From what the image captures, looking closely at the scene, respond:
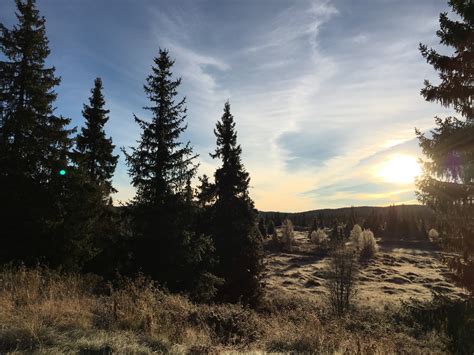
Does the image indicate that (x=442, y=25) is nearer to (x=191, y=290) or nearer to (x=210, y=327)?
(x=210, y=327)

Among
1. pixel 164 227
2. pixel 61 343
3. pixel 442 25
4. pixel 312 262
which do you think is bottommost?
pixel 312 262

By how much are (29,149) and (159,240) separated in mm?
6789

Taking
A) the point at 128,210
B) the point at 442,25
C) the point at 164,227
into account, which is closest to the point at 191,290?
the point at 164,227

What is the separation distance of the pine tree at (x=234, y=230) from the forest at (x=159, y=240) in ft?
0.26

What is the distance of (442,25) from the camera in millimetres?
10812

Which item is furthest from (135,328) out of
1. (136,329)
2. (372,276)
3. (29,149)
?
(372,276)

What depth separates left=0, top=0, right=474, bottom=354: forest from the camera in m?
5.97

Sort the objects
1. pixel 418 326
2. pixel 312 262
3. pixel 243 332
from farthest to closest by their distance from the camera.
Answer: pixel 312 262
pixel 418 326
pixel 243 332

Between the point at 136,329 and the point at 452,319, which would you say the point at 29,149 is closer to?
the point at 136,329

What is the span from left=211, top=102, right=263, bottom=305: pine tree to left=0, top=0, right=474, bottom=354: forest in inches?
3.1

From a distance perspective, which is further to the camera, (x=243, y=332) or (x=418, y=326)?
(x=418, y=326)

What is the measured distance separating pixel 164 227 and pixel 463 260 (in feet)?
36.5

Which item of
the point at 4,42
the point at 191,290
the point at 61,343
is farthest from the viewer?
the point at 4,42

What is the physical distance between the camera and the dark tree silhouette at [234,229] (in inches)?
855
